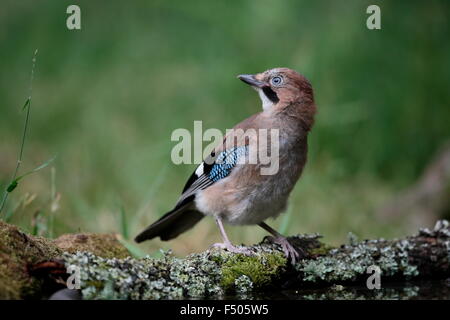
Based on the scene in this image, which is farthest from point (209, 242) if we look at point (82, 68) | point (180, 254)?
point (82, 68)

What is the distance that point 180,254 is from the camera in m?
A: 5.72

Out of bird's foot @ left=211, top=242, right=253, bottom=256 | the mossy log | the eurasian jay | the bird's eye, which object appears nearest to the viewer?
the mossy log

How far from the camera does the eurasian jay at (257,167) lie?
14.8 feet

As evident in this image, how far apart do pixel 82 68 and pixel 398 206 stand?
4.81 metres

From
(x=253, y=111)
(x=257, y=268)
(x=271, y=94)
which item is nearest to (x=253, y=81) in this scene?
(x=271, y=94)

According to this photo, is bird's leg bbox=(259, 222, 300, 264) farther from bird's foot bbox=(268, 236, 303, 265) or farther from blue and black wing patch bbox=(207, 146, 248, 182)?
blue and black wing patch bbox=(207, 146, 248, 182)

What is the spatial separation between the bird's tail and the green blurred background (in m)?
0.79

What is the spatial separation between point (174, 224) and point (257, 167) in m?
0.85

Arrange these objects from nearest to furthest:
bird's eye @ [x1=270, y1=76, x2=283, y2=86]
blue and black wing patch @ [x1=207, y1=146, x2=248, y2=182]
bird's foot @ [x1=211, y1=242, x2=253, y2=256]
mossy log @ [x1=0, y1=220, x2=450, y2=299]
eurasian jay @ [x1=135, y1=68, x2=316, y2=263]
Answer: mossy log @ [x1=0, y1=220, x2=450, y2=299]
bird's foot @ [x1=211, y1=242, x2=253, y2=256]
eurasian jay @ [x1=135, y1=68, x2=316, y2=263]
blue and black wing patch @ [x1=207, y1=146, x2=248, y2=182]
bird's eye @ [x1=270, y1=76, x2=283, y2=86]

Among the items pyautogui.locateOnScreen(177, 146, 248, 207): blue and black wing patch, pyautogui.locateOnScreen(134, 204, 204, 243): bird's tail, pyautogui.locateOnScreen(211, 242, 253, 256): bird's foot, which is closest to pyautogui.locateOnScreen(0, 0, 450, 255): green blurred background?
pyautogui.locateOnScreen(134, 204, 204, 243): bird's tail

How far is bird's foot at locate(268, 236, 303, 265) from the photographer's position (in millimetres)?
4033

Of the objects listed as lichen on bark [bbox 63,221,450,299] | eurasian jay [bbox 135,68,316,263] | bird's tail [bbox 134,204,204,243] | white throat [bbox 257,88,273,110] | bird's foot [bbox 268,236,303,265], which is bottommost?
lichen on bark [bbox 63,221,450,299]
